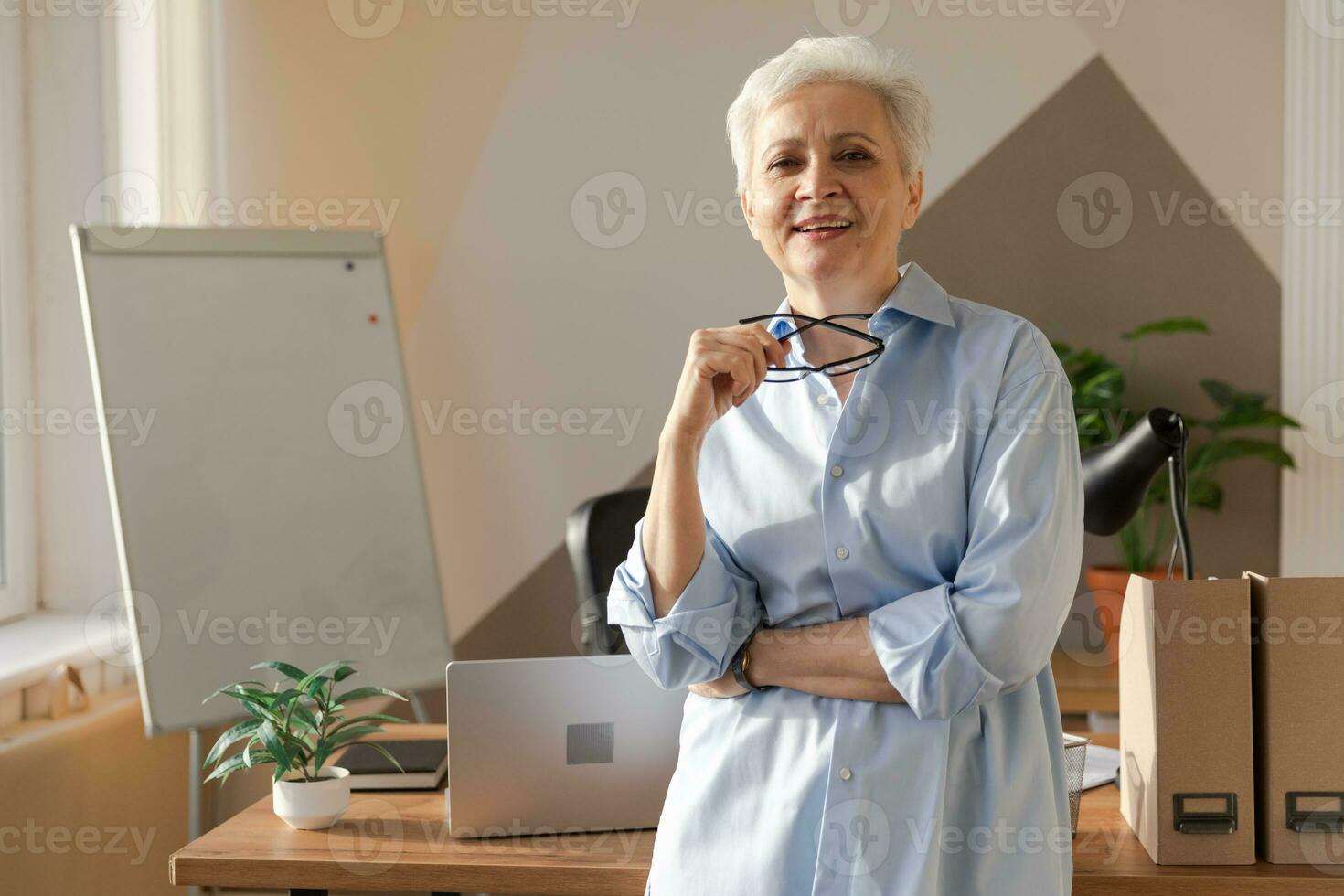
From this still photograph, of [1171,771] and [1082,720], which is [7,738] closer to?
[1171,771]

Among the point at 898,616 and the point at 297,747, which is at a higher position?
the point at 898,616

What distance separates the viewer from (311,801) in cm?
176

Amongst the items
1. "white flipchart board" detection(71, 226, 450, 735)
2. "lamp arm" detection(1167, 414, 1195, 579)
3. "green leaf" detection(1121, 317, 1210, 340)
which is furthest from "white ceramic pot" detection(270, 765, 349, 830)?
→ "green leaf" detection(1121, 317, 1210, 340)

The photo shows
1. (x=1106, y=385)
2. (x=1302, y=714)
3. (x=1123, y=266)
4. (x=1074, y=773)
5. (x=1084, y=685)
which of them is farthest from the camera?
(x=1123, y=266)

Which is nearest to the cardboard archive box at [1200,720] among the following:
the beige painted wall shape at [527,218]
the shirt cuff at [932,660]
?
the shirt cuff at [932,660]

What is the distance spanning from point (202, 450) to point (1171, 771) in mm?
2255

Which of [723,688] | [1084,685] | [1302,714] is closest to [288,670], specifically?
[723,688]

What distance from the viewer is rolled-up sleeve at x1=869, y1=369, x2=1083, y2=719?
1.34 m

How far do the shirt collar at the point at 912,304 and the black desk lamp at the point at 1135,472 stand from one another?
0.46 meters

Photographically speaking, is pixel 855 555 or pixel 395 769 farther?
pixel 395 769

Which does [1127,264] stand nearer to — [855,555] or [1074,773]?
[1074,773]

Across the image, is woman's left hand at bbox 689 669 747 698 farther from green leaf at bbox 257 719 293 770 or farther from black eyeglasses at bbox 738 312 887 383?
green leaf at bbox 257 719 293 770

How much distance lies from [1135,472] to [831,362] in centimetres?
58

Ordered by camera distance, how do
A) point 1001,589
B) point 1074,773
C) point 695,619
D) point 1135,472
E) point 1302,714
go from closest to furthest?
point 1001,589, point 695,619, point 1302,714, point 1074,773, point 1135,472
